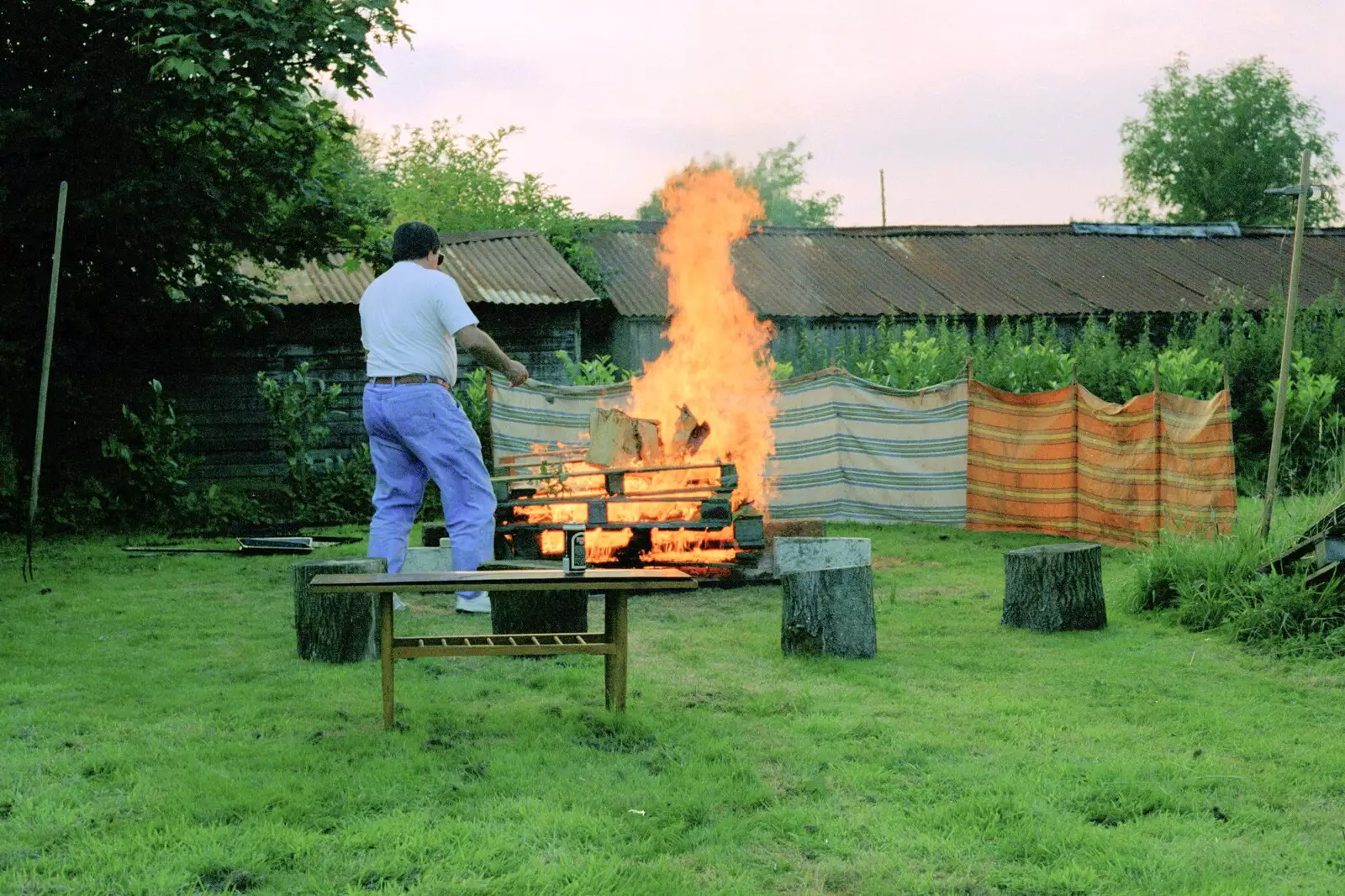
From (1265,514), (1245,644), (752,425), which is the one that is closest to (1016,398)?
(752,425)

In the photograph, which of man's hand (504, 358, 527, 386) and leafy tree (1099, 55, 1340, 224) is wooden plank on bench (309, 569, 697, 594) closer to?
man's hand (504, 358, 527, 386)

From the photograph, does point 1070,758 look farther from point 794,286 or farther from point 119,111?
point 794,286

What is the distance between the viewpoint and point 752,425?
36.2ft

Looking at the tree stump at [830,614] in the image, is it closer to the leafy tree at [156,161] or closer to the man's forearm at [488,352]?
the man's forearm at [488,352]

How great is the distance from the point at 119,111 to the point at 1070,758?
12.3m

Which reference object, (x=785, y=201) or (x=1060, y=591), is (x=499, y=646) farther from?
(x=785, y=201)

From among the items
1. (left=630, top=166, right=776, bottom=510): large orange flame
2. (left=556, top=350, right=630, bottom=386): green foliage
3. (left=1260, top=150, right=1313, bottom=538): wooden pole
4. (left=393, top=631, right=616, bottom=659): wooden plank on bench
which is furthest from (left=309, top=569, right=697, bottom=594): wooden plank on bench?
(left=556, top=350, right=630, bottom=386): green foliage

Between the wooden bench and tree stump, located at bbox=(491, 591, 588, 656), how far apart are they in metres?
1.17

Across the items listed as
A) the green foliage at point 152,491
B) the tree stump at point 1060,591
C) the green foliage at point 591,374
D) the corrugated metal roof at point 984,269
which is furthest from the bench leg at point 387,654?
the corrugated metal roof at point 984,269

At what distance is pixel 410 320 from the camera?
7.14m

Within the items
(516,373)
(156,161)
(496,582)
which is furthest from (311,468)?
(496,582)

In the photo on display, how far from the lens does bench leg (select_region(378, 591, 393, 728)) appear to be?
538 cm

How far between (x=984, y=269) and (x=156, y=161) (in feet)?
62.8

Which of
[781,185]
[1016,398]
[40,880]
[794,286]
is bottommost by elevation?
[40,880]
